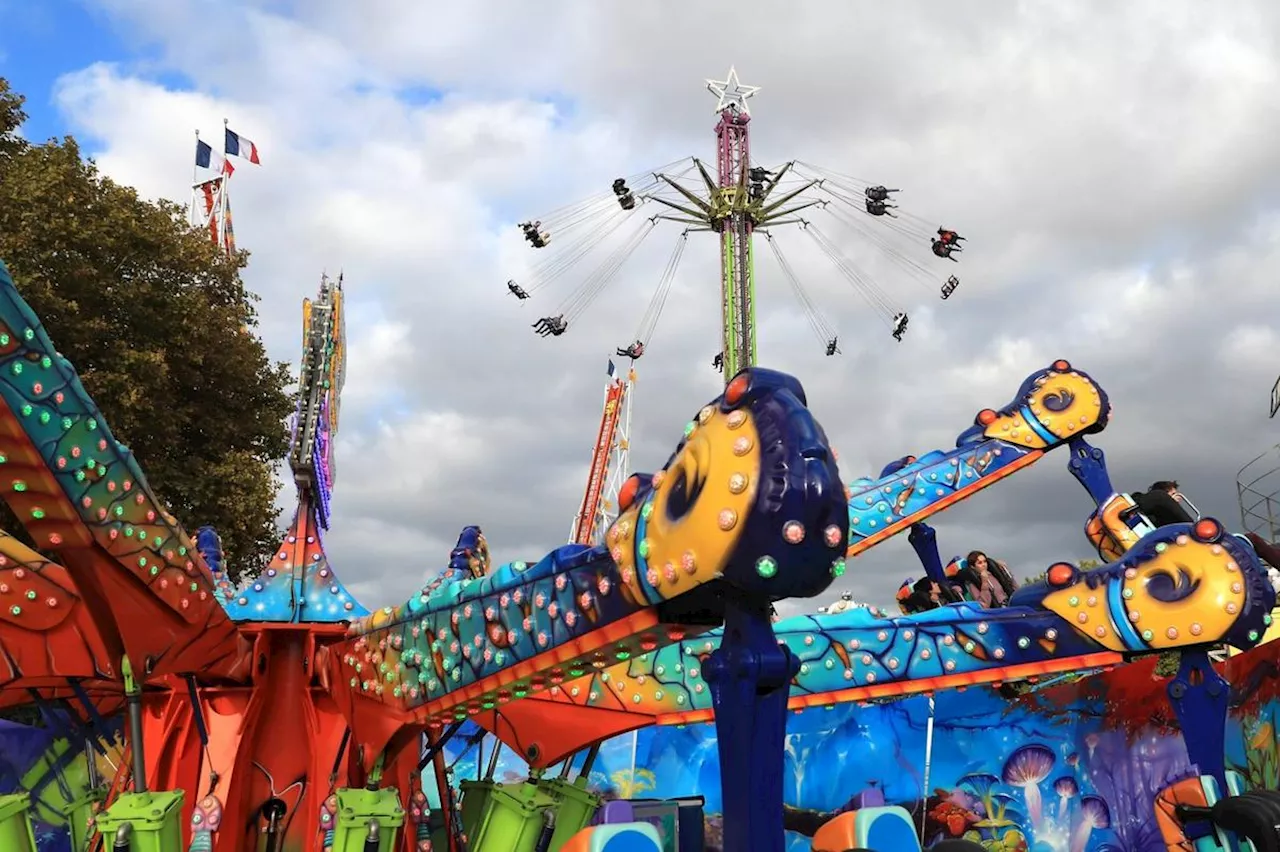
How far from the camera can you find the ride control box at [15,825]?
17.0ft

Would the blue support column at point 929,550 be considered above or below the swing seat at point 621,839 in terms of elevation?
above

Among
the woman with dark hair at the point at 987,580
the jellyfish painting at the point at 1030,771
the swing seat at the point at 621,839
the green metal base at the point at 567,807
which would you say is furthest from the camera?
the woman with dark hair at the point at 987,580

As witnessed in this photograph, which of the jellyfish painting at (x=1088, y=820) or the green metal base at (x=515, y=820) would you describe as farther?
the jellyfish painting at (x=1088, y=820)

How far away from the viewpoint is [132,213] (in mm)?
13734

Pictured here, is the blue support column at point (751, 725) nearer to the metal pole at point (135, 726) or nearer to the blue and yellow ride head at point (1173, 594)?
the blue and yellow ride head at point (1173, 594)

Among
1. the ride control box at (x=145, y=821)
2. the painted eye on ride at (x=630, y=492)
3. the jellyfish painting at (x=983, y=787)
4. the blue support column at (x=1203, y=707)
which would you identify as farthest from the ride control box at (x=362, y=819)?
the jellyfish painting at (x=983, y=787)

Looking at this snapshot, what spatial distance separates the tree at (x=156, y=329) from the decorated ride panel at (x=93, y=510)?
8.10 meters

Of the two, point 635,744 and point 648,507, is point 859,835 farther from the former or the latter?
point 635,744

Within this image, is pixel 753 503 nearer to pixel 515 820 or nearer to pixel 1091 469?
pixel 515 820

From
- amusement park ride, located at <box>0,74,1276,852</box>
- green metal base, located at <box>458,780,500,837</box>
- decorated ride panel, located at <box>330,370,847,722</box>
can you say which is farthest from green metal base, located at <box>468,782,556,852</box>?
decorated ride panel, located at <box>330,370,847,722</box>

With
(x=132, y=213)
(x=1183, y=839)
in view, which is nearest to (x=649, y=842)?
(x=1183, y=839)

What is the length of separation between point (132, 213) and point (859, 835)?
42.6 feet

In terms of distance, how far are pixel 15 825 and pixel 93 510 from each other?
1893 millimetres

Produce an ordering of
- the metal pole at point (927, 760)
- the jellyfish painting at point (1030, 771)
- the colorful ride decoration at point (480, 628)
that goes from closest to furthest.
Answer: the colorful ride decoration at point (480, 628), the jellyfish painting at point (1030, 771), the metal pole at point (927, 760)
